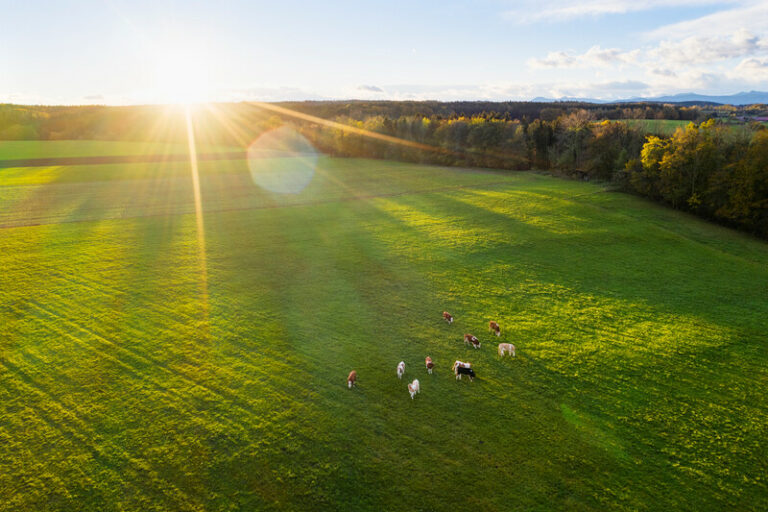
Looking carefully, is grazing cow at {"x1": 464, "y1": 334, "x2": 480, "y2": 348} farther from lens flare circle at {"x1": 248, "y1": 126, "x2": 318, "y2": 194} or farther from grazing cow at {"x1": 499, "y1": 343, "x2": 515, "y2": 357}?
lens flare circle at {"x1": 248, "y1": 126, "x2": 318, "y2": 194}

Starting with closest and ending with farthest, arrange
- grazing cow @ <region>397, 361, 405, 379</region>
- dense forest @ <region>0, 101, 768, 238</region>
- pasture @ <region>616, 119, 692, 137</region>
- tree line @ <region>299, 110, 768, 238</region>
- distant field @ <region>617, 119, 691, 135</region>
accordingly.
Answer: grazing cow @ <region>397, 361, 405, 379</region>
tree line @ <region>299, 110, 768, 238</region>
dense forest @ <region>0, 101, 768, 238</region>
pasture @ <region>616, 119, 692, 137</region>
distant field @ <region>617, 119, 691, 135</region>

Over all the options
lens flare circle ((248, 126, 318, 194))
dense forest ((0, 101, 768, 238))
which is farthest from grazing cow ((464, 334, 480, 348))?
lens flare circle ((248, 126, 318, 194))

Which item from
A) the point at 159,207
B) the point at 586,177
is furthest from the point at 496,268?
→ the point at 586,177

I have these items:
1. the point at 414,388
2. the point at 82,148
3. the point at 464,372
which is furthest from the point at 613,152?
the point at 82,148

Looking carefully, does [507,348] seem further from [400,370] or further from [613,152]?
[613,152]

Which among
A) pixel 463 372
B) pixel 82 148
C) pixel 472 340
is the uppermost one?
pixel 82 148

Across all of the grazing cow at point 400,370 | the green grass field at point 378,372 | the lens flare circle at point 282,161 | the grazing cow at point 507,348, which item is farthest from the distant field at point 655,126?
the grazing cow at point 400,370

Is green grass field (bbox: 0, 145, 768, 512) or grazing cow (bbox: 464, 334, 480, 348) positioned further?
grazing cow (bbox: 464, 334, 480, 348)

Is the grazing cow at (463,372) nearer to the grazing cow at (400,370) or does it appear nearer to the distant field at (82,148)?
the grazing cow at (400,370)
